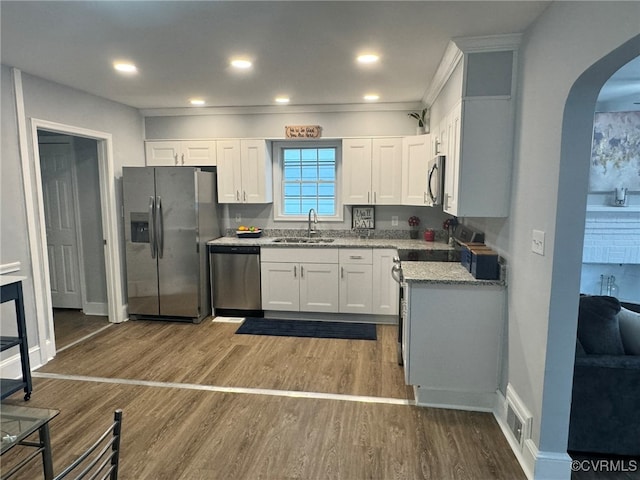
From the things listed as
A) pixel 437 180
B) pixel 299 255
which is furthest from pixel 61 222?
pixel 437 180

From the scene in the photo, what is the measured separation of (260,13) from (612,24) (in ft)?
5.35

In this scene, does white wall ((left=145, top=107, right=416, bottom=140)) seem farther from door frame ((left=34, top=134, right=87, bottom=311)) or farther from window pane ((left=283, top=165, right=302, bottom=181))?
door frame ((left=34, top=134, right=87, bottom=311))

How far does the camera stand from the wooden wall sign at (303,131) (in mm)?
4660

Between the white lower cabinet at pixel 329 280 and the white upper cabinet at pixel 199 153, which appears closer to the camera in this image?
the white lower cabinet at pixel 329 280

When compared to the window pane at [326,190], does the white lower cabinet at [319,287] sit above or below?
below

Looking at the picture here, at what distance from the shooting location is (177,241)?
Answer: 4.35m

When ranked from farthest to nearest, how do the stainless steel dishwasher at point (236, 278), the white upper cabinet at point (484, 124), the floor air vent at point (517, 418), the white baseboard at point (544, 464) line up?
1. the stainless steel dishwasher at point (236, 278)
2. the white upper cabinet at point (484, 124)
3. the floor air vent at point (517, 418)
4. the white baseboard at point (544, 464)

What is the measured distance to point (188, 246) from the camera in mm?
4344

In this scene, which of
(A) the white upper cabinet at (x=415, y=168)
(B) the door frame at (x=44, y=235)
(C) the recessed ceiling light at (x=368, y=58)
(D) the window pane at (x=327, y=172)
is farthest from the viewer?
(D) the window pane at (x=327, y=172)

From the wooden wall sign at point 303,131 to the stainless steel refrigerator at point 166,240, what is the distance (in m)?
1.14

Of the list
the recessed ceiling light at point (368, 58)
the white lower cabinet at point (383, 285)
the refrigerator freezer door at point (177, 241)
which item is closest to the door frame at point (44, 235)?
the refrigerator freezer door at point (177, 241)

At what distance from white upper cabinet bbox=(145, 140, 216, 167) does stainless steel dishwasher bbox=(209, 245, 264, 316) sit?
3.69ft

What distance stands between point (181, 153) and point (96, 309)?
2186 mm

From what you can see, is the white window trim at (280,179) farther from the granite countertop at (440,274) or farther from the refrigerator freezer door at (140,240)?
the granite countertop at (440,274)
